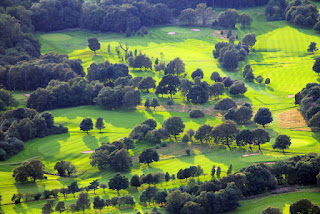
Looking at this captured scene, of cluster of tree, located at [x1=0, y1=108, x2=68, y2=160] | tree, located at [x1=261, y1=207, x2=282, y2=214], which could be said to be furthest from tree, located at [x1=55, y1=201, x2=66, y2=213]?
tree, located at [x1=261, y1=207, x2=282, y2=214]

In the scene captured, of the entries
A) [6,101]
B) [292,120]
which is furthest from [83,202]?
[6,101]

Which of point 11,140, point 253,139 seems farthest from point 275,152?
point 11,140

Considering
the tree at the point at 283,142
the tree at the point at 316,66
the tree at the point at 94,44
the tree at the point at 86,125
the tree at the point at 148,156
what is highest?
the tree at the point at 94,44

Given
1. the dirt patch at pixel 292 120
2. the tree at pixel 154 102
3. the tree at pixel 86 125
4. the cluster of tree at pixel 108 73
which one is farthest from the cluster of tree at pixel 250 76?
the tree at pixel 86 125

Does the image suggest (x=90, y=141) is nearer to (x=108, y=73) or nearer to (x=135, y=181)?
(x=135, y=181)

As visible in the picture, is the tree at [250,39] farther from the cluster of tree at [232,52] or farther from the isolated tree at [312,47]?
the isolated tree at [312,47]

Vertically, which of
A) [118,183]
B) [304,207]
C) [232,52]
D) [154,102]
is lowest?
[118,183]

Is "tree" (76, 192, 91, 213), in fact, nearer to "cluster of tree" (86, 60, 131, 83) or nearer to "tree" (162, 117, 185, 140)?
"tree" (162, 117, 185, 140)
